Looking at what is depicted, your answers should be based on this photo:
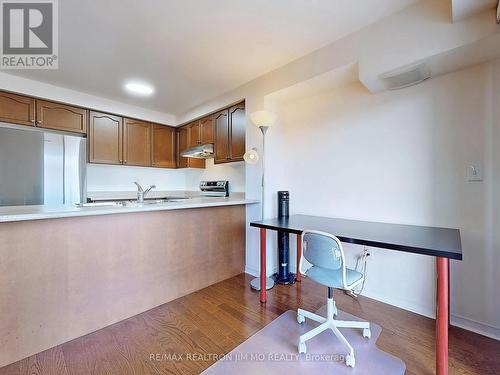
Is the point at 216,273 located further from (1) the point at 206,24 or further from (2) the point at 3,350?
(1) the point at 206,24

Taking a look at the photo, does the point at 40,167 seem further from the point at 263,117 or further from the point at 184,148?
the point at 263,117

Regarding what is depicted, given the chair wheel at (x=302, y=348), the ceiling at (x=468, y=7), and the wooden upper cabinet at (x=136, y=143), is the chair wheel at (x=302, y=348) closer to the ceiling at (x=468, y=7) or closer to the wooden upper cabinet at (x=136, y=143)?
the ceiling at (x=468, y=7)

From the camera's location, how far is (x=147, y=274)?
2.08m

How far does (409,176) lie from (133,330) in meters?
2.60

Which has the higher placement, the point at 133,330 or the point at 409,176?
the point at 409,176

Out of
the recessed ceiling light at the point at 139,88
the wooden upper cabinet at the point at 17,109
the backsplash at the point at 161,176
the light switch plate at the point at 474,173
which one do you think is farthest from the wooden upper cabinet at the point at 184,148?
the light switch plate at the point at 474,173

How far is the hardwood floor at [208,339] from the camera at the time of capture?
143cm

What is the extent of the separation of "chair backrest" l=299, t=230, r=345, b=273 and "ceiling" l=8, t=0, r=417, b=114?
63.8 inches

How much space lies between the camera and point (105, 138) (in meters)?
3.47

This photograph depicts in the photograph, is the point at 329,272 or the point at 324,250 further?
the point at 329,272

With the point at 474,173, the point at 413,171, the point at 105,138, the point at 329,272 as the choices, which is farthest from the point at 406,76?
the point at 105,138

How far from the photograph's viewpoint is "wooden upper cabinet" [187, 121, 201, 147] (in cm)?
381

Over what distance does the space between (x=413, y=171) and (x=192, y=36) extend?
223 centimetres

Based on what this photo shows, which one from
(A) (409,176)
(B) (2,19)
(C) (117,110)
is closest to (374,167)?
(A) (409,176)
